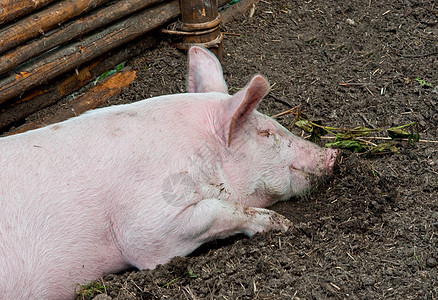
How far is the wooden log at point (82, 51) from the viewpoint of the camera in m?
3.73

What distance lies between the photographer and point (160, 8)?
465 centimetres

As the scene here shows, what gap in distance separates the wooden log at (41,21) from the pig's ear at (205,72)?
94 cm

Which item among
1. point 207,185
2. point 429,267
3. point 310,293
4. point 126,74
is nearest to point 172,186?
point 207,185

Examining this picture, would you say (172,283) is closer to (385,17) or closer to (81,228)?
(81,228)

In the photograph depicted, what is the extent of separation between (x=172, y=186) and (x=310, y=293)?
848 millimetres

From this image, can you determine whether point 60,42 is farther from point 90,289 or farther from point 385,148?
point 385,148

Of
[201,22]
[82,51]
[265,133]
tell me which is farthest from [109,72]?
[265,133]

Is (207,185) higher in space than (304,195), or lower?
higher

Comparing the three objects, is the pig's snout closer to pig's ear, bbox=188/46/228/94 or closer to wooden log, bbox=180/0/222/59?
pig's ear, bbox=188/46/228/94

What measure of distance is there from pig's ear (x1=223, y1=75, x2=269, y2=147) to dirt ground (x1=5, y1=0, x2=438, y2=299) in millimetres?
595

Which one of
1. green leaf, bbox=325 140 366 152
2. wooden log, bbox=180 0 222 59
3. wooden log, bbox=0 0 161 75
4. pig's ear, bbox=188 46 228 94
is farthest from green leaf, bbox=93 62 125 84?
green leaf, bbox=325 140 366 152

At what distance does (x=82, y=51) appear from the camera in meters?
4.09

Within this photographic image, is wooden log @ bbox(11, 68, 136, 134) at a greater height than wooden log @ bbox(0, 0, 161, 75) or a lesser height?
lesser

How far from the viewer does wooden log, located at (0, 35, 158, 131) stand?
389 centimetres
